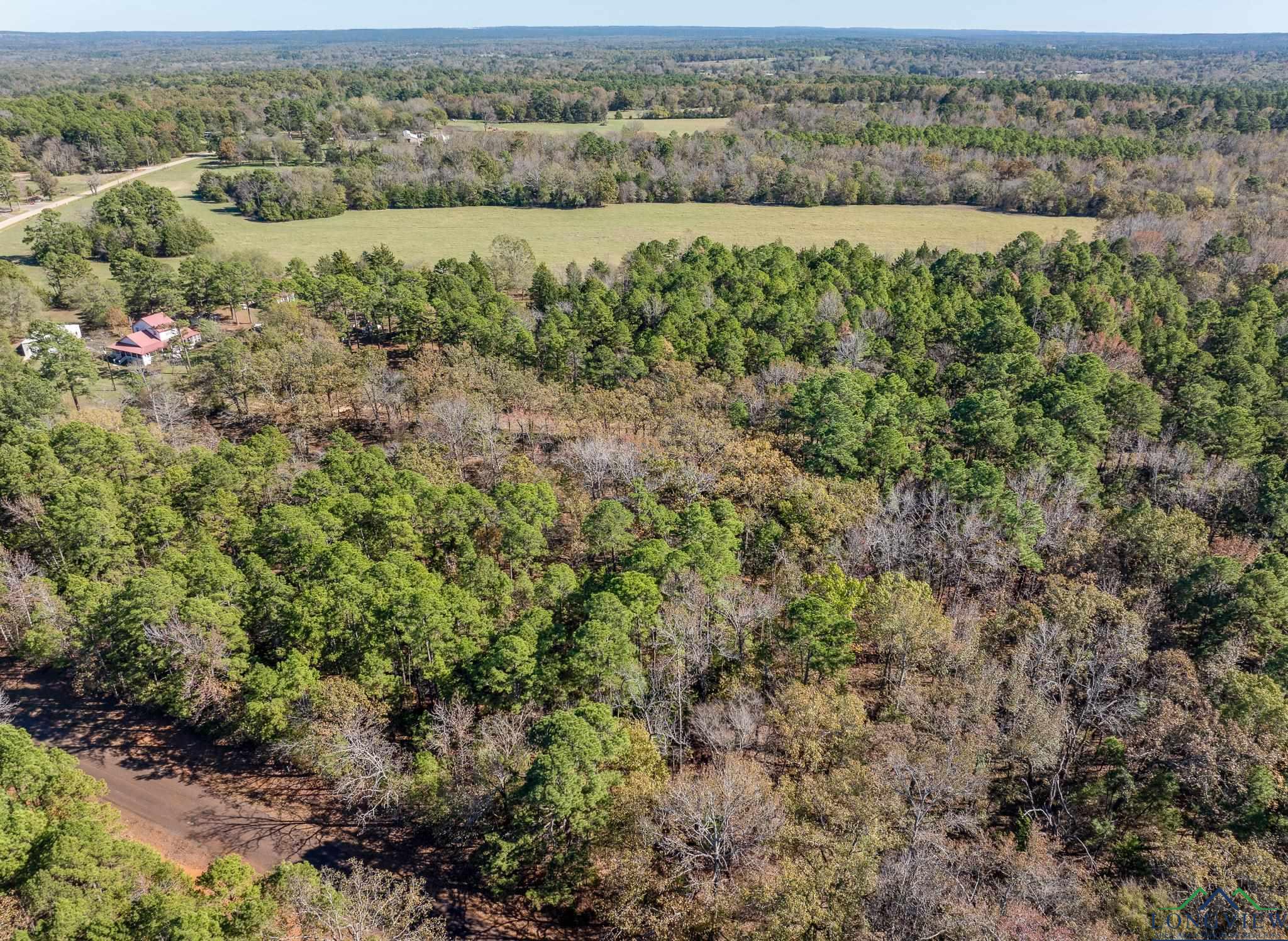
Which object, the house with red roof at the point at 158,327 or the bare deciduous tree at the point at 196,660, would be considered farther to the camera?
the house with red roof at the point at 158,327

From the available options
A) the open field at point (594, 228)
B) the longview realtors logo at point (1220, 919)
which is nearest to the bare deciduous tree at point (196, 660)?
the longview realtors logo at point (1220, 919)

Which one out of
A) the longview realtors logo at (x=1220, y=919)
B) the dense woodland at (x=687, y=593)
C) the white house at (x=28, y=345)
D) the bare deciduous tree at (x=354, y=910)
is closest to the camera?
the longview realtors logo at (x=1220, y=919)

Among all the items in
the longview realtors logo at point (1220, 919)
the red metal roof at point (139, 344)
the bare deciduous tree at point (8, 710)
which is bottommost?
the bare deciduous tree at point (8, 710)

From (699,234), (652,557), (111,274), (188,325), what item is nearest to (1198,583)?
(652,557)

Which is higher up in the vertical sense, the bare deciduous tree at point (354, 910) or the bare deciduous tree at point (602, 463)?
the bare deciduous tree at point (602, 463)

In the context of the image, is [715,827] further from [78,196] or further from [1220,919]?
[78,196]

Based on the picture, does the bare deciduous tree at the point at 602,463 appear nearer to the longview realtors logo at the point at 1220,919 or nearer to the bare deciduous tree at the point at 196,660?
the bare deciduous tree at the point at 196,660

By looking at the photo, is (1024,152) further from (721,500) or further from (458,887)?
(458,887)
